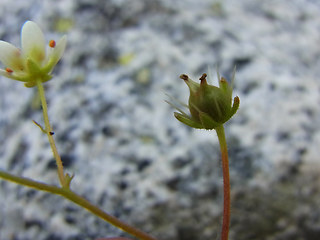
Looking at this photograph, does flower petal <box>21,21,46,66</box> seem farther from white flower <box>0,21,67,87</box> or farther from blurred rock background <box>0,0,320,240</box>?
blurred rock background <box>0,0,320,240</box>

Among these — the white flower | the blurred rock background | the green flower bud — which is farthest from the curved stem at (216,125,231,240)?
the blurred rock background

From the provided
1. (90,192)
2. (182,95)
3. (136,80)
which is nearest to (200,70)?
(182,95)

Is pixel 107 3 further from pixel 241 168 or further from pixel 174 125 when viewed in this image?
pixel 241 168

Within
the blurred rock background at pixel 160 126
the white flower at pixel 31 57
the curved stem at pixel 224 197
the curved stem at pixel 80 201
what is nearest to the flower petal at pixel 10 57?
the white flower at pixel 31 57

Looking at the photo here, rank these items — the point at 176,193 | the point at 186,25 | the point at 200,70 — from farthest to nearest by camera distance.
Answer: the point at 186,25, the point at 200,70, the point at 176,193

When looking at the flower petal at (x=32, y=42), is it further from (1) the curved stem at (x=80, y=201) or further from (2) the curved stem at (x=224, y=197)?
(2) the curved stem at (x=224, y=197)

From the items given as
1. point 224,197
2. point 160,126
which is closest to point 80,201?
point 224,197

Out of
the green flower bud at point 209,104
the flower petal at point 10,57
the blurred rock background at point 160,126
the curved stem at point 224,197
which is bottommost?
the curved stem at point 224,197
